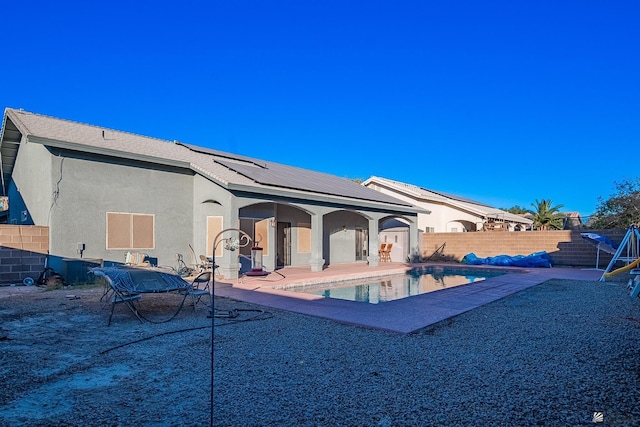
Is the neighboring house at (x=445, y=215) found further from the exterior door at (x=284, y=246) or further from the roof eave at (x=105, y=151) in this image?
the roof eave at (x=105, y=151)

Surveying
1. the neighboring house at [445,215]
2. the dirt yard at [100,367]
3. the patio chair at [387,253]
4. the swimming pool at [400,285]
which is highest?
the neighboring house at [445,215]

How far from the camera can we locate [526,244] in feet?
67.5

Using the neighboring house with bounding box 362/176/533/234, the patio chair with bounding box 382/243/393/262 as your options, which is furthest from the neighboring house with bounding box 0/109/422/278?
the neighboring house with bounding box 362/176/533/234

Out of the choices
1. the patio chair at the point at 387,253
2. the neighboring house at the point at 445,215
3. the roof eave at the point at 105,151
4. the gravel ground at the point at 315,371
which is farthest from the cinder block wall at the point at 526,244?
the roof eave at the point at 105,151

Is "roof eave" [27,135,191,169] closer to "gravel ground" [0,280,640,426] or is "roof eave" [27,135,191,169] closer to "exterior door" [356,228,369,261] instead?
"gravel ground" [0,280,640,426]

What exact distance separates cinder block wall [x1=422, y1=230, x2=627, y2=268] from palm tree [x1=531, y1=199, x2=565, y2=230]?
18269 millimetres

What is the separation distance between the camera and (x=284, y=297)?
980 cm

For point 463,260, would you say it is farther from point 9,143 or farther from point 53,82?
point 53,82

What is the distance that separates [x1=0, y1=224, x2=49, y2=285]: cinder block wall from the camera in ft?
37.4

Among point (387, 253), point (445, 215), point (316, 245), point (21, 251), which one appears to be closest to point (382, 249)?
point (387, 253)

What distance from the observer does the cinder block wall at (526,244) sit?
61.8 ft

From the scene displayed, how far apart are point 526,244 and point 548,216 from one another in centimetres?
1908

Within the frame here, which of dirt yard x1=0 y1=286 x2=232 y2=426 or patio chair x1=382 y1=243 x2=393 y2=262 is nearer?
dirt yard x1=0 y1=286 x2=232 y2=426

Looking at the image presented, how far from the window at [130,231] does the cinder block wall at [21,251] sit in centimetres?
170
